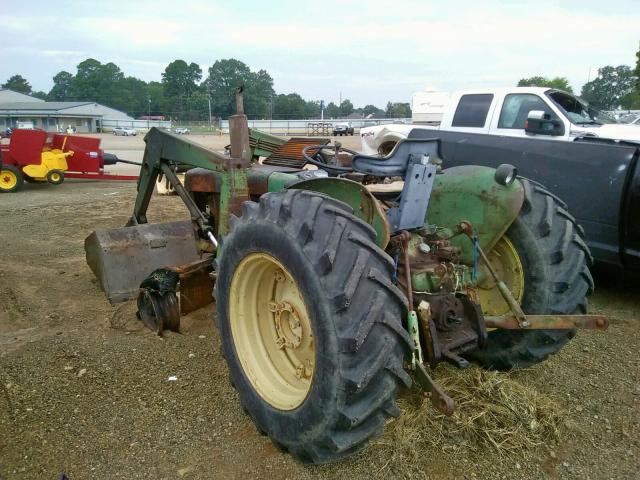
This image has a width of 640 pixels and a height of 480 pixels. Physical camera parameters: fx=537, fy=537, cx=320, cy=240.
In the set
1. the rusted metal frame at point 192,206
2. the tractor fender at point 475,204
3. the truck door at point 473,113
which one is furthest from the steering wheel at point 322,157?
the truck door at point 473,113

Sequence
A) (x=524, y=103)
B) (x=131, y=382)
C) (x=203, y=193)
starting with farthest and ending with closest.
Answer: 1. (x=524, y=103)
2. (x=203, y=193)
3. (x=131, y=382)

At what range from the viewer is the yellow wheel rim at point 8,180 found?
12078 mm

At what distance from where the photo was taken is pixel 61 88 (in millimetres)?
122125

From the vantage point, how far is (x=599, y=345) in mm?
4176

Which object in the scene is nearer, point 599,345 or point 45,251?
point 599,345

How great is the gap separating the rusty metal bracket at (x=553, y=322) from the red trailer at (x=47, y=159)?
12068 mm

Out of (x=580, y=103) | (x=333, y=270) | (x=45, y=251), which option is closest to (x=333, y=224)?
(x=333, y=270)

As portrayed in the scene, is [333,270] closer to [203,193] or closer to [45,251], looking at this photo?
[203,193]

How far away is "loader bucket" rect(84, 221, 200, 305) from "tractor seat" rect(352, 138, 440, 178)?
8.41ft

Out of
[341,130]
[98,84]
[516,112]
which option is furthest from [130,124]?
[516,112]

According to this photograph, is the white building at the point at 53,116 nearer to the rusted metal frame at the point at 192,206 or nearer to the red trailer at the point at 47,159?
the red trailer at the point at 47,159

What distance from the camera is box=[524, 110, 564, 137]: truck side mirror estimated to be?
647 cm

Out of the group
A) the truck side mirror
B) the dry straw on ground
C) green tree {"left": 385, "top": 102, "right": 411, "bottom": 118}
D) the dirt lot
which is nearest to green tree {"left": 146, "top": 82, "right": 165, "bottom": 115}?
green tree {"left": 385, "top": 102, "right": 411, "bottom": 118}

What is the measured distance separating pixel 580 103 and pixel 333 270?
22.0 ft
